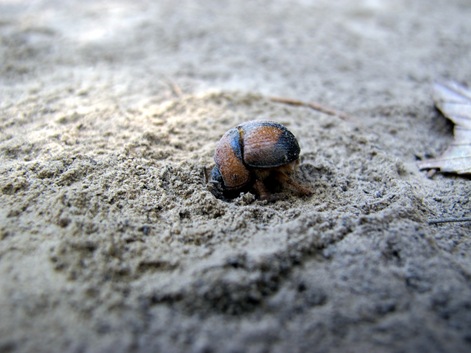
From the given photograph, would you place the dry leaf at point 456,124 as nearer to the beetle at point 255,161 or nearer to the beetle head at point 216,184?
the beetle at point 255,161

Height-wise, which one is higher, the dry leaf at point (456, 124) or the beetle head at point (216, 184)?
the dry leaf at point (456, 124)

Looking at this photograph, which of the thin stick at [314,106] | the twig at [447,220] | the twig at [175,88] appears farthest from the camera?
the twig at [175,88]

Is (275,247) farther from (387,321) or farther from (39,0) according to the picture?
(39,0)

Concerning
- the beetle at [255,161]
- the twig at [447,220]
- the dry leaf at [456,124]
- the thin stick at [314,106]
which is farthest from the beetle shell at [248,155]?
the dry leaf at [456,124]

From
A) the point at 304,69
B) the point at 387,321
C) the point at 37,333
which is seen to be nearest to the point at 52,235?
the point at 37,333

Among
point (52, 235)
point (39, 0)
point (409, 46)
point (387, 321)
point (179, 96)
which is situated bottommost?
point (387, 321)

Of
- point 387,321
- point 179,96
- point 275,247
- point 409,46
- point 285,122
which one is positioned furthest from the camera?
point 409,46

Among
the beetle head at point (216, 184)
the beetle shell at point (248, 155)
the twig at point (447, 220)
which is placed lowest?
the twig at point (447, 220)

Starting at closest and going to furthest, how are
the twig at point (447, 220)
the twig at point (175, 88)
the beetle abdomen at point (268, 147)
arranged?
the twig at point (447, 220) < the beetle abdomen at point (268, 147) < the twig at point (175, 88)

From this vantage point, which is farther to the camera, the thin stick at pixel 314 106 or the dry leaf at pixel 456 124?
the thin stick at pixel 314 106
